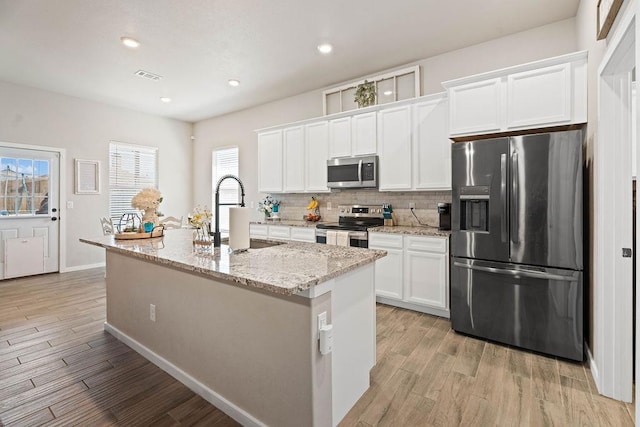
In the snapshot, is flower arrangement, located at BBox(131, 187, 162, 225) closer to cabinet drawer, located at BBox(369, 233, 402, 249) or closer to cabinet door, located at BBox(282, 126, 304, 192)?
cabinet door, located at BBox(282, 126, 304, 192)

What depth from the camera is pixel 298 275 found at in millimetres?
1509

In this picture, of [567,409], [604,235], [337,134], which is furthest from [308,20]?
[567,409]


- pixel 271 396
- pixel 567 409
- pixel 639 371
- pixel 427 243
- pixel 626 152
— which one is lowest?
pixel 567 409

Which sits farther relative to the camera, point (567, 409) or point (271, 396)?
point (567, 409)

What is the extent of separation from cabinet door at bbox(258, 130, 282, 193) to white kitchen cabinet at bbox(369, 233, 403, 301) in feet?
7.02

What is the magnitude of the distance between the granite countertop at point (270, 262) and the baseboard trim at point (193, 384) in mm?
749

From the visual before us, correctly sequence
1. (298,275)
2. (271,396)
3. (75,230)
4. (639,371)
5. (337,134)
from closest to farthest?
(639,371)
(298,275)
(271,396)
(337,134)
(75,230)

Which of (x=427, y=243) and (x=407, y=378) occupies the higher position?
(x=427, y=243)

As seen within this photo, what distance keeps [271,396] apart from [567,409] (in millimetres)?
1766

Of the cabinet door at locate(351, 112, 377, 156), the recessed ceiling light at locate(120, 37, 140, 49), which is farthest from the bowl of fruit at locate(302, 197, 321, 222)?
the recessed ceiling light at locate(120, 37, 140, 49)

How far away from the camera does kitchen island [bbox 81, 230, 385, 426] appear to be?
1.54m

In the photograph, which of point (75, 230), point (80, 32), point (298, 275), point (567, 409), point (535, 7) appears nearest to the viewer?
point (298, 275)

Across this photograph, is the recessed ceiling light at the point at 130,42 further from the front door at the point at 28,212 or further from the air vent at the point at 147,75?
the front door at the point at 28,212

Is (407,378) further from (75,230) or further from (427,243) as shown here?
(75,230)
